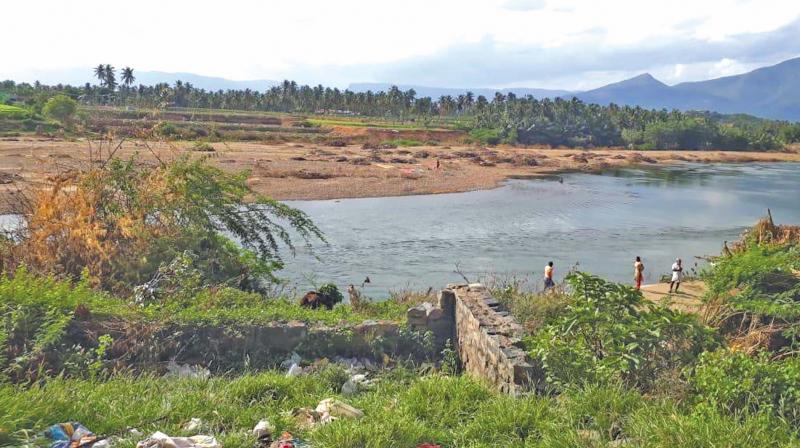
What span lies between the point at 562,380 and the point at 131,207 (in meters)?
10.7

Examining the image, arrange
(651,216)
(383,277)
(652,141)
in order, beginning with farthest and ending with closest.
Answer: (652,141) < (651,216) < (383,277)

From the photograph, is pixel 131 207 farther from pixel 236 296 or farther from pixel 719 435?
pixel 719 435

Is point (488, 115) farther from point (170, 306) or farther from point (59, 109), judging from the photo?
point (170, 306)

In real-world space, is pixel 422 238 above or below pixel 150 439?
below

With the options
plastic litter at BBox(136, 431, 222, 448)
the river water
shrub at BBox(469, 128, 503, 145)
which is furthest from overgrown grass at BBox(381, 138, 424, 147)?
plastic litter at BBox(136, 431, 222, 448)

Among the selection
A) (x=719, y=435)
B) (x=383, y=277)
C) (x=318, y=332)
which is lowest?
(x=383, y=277)

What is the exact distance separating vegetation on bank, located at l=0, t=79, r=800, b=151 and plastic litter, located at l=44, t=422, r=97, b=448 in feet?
226

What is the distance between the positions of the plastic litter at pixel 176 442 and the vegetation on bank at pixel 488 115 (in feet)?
227

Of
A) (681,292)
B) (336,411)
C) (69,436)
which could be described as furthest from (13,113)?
(336,411)

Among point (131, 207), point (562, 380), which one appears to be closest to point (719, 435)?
point (562, 380)

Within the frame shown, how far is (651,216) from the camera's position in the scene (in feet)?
128

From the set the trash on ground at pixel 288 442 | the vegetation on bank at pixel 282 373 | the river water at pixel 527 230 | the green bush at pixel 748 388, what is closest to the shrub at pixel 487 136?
the river water at pixel 527 230

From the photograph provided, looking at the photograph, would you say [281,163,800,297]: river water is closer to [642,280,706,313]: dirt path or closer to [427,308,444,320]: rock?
[642,280,706,313]: dirt path

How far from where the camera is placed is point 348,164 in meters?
54.1
